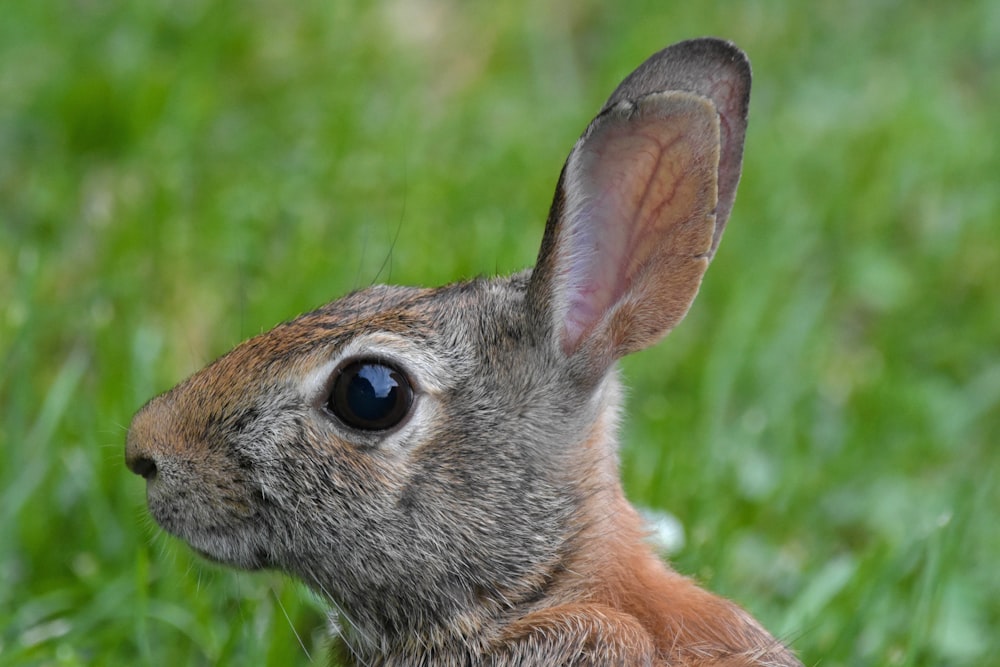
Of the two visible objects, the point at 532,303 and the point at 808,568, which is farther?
the point at 808,568

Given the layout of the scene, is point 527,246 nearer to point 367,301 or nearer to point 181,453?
point 367,301

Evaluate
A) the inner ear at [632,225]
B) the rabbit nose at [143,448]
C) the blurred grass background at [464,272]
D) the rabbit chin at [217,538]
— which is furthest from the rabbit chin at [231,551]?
the inner ear at [632,225]

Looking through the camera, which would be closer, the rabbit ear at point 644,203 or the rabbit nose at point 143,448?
the rabbit ear at point 644,203

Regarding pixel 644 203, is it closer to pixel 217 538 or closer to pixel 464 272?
pixel 217 538

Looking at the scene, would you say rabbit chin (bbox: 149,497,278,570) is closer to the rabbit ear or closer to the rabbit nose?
the rabbit nose

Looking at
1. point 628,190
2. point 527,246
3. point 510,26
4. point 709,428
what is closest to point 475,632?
point 628,190

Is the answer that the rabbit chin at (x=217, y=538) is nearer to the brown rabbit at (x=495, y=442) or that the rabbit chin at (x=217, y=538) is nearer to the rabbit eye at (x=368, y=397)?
the brown rabbit at (x=495, y=442)

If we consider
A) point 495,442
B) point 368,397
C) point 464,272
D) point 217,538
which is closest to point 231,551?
point 217,538

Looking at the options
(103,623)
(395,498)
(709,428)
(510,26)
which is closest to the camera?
(395,498)
